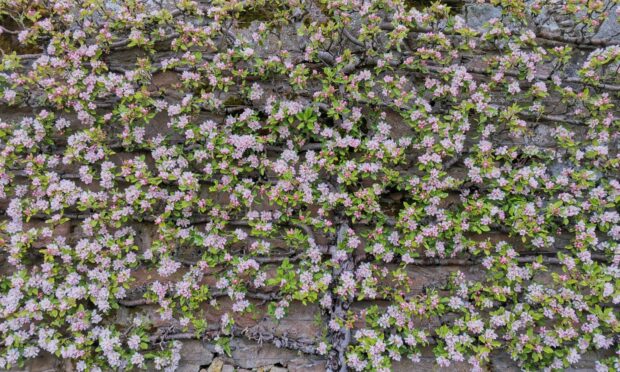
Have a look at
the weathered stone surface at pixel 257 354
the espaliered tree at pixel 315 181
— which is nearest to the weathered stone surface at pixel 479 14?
the espaliered tree at pixel 315 181

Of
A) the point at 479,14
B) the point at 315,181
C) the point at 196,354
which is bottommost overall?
the point at 196,354

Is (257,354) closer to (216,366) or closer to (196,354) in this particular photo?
(216,366)

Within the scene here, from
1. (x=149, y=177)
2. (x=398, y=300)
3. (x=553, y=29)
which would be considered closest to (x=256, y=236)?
(x=149, y=177)

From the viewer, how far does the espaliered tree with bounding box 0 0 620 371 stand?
105 inches

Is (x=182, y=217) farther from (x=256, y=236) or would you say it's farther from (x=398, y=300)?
(x=398, y=300)

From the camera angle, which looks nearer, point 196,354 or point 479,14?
point 196,354

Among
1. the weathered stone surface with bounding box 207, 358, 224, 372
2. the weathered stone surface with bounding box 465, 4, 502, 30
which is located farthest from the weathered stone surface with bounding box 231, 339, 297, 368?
the weathered stone surface with bounding box 465, 4, 502, 30

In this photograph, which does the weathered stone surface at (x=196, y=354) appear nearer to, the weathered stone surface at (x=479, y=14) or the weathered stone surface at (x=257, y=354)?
the weathered stone surface at (x=257, y=354)

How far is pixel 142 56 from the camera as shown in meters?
3.03

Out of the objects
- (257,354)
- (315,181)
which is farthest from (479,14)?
(257,354)

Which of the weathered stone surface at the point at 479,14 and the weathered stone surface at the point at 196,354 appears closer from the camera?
the weathered stone surface at the point at 196,354

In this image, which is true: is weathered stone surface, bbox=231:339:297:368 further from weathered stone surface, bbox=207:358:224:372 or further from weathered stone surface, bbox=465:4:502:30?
weathered stone surface, bbox=465:4:502:30

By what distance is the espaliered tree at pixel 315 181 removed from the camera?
2.67 m

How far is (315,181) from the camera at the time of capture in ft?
9.26
